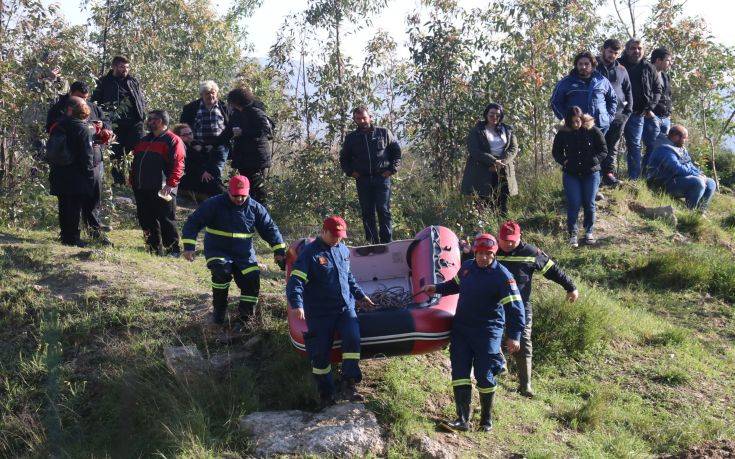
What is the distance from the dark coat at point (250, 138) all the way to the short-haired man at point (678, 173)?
5.72m

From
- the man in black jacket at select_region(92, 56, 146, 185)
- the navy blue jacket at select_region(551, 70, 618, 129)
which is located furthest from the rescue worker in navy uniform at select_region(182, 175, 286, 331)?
the navy blue jacket at select_region(551, 70, 618, 129)

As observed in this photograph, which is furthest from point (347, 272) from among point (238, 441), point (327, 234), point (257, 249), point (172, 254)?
point (257, 249)

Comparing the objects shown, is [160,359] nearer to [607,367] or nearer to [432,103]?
[607,367]

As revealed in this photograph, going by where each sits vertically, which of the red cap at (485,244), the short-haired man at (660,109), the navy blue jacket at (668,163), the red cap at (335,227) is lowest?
the red cap at (485,244)

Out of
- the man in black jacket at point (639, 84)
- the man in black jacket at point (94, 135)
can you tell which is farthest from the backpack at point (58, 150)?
the man in black jacket at point (639, 84)

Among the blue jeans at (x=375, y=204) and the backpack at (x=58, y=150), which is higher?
the backpack at (x=58, y=150)

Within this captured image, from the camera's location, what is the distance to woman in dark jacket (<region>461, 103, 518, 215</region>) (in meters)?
11.0

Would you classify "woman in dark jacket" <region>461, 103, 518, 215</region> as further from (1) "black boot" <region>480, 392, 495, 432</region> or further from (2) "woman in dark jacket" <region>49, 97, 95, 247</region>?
(1) "black boot" <region>480, 392, 495, 432</region>

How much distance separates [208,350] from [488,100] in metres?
6.48

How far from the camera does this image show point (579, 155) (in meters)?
10.5

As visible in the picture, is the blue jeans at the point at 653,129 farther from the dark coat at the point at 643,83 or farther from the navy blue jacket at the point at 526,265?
the navy blue jacket at the point at 526,265

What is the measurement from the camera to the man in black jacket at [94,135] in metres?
10.2

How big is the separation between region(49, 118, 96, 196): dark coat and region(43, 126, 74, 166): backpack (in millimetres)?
67

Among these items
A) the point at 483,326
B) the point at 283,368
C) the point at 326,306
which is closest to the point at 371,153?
the point at 283,368
